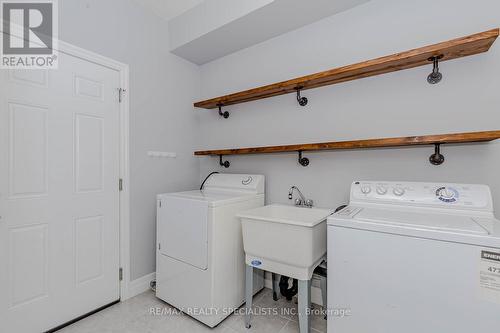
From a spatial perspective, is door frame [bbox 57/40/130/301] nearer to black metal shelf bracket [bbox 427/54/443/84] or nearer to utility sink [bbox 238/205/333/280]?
utility sink [bbox 238/205/333/280]

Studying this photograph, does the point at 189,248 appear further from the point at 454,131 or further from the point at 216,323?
the point at 454,131

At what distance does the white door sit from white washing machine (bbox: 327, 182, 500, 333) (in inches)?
70.7

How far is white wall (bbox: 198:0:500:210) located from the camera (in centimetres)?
142

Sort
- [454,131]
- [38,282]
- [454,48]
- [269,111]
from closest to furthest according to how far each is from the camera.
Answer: [454,48] < [454,131] < [38,282] < [269,111]

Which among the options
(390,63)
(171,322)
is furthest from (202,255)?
(390,63)

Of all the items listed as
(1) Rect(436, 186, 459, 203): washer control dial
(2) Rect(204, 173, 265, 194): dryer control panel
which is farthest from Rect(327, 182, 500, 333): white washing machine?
(2) Rect(204, 173, 265, 194): dryer control panel

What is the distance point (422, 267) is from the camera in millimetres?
1036

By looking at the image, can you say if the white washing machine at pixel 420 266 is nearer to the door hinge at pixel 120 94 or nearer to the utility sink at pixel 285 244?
the utility sink at pixel 285 244

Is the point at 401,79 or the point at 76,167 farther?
the point at 76,167

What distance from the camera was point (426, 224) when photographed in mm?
1089

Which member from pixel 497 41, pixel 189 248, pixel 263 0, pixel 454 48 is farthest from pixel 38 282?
pixel 497 41

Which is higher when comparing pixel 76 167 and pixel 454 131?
pixel 454 131

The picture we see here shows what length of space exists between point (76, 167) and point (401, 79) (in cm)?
247

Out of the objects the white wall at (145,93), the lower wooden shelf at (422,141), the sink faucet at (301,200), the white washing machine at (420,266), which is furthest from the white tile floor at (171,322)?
the lower wooden shelf at (422,141)
